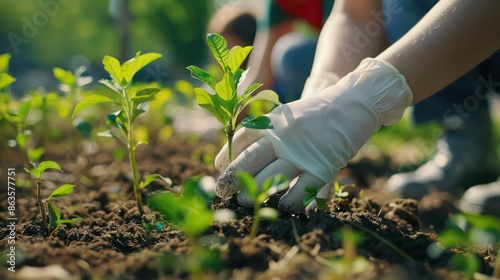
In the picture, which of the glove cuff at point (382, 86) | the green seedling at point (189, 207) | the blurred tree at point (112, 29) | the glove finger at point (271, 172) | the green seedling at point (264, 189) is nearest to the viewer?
the green seedling at point (189, 207)

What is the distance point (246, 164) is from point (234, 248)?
1.35 ft

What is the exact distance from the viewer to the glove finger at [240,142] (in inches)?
59.3

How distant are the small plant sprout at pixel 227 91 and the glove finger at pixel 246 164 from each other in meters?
0.09

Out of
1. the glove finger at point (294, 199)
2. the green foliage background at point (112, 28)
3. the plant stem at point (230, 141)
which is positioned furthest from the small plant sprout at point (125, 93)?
the green foliage background at point (112, 28)

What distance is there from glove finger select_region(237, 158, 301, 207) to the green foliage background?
1175cm

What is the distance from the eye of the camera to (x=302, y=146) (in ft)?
4.67

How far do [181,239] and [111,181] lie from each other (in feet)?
4.02

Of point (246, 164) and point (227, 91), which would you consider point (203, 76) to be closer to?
point (227, 91)

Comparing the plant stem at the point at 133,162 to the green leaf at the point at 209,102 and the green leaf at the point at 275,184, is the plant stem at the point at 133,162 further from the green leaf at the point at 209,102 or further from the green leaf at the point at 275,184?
the green leaf at the point at 275,184

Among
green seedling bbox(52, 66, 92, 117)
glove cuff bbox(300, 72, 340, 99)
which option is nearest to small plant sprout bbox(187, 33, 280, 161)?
glove cuff bbox(300, 72, 340, 99)

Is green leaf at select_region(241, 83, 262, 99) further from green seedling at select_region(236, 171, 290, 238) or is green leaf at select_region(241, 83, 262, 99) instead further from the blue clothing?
the blue clothing

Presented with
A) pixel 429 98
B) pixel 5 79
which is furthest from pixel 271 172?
pixel 429 98

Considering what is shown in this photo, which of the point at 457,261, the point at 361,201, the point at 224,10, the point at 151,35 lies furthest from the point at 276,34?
the point at 151,35

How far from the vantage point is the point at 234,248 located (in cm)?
100
